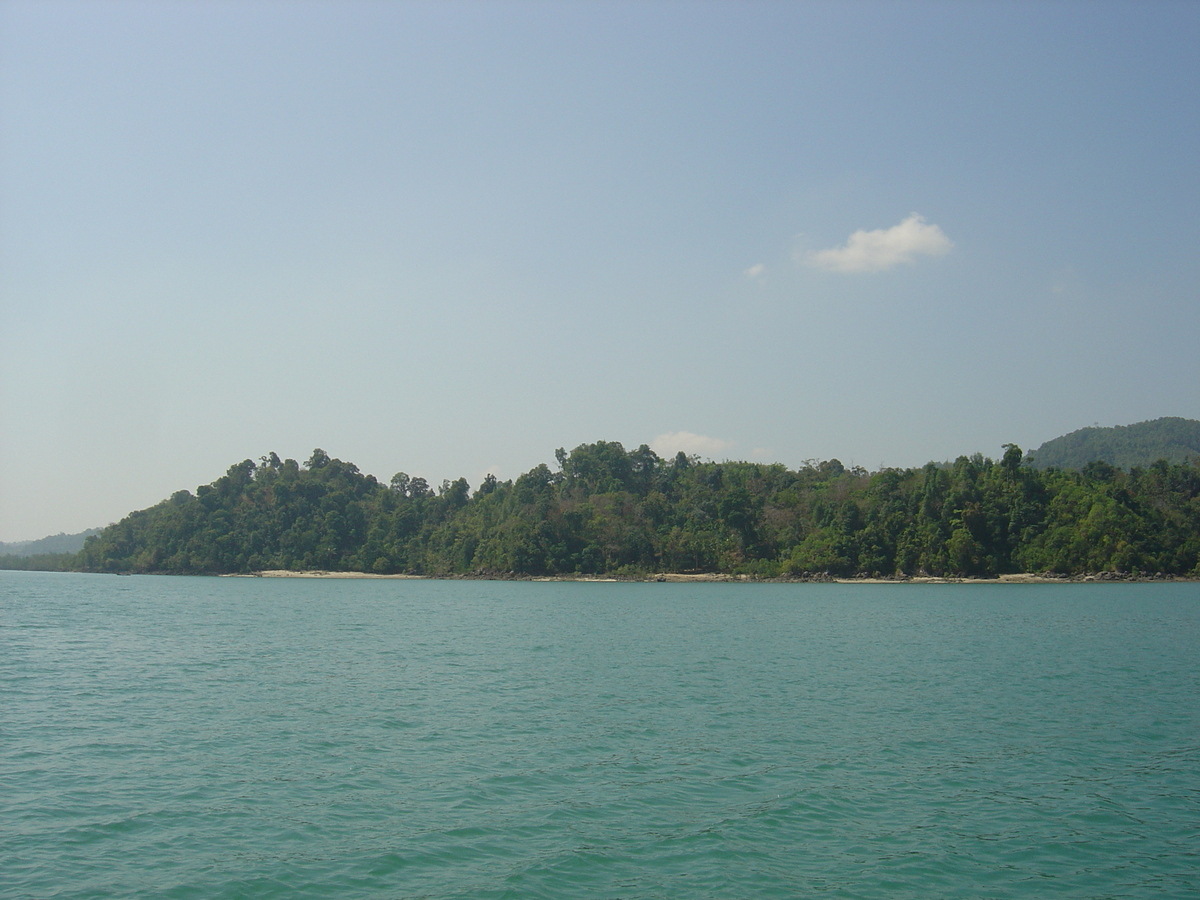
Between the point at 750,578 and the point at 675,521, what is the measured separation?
72.6 ft

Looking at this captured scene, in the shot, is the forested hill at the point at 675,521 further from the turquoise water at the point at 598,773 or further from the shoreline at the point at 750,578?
the turquoise water at the point at 598,773

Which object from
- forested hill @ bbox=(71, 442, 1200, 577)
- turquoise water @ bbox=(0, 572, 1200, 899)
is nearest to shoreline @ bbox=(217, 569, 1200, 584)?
forested hill @ bbox=(71, 442, 1200, 577)

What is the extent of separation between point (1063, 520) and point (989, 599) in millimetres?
46328

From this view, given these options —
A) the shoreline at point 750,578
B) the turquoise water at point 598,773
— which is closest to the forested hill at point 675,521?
the shoreline at point 750,578

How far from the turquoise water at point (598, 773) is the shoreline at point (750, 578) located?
8022cm

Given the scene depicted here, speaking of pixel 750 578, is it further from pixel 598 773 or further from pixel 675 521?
pixel 598 773

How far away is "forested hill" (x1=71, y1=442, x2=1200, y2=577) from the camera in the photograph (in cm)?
11419

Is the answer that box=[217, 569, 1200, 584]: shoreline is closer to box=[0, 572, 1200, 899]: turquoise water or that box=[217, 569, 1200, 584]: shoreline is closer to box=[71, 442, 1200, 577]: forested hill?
box=[71, 442, 1200, 577]: forested hill

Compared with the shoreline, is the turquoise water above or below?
below

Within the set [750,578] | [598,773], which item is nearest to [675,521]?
[750,578]

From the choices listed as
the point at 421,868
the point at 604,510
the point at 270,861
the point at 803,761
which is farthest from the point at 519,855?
the point at 604,510

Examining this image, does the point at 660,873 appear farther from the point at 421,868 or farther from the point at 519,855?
the point at 421,868

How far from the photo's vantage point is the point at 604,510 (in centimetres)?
15162

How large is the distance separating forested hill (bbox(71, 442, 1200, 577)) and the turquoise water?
83103 millimetres
